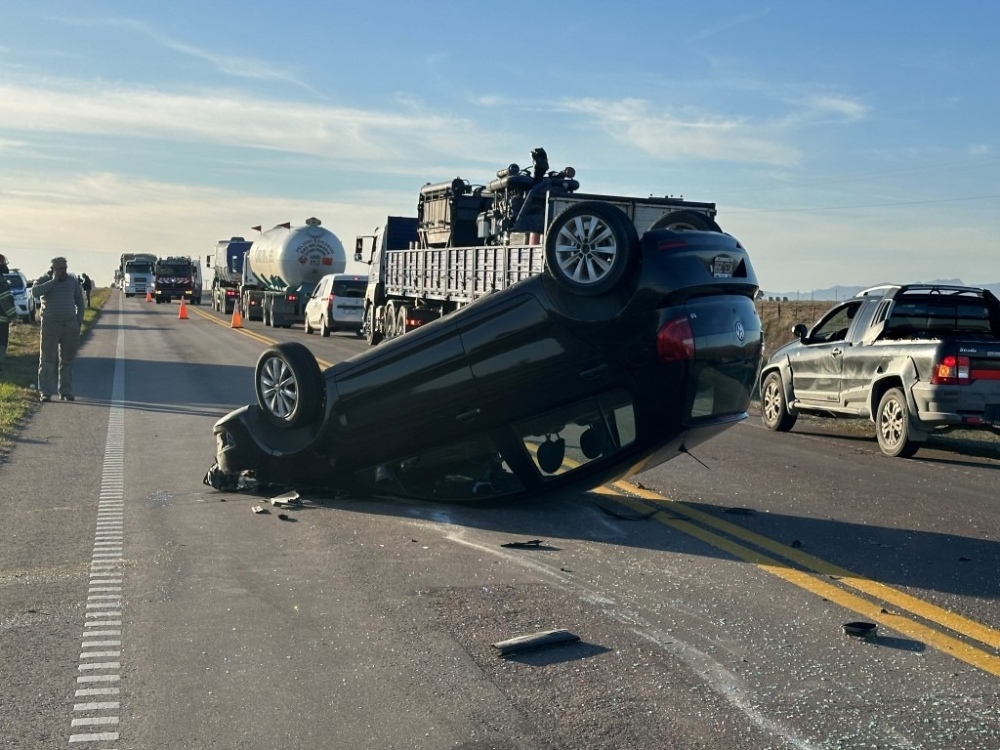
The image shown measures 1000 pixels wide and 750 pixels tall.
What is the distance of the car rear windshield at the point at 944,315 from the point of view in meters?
13.5

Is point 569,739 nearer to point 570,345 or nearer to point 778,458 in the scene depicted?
point 570,345

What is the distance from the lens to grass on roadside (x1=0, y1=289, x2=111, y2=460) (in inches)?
536

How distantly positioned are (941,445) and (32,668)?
37.8ft

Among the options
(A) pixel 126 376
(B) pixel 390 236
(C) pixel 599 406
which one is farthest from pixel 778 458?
(B) pixel 390 236

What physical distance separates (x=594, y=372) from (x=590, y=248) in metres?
0.78

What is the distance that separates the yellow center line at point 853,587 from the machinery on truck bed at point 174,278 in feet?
211

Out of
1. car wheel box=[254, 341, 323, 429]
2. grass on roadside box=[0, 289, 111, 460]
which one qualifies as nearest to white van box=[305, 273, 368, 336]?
grass on roadside box=[0, 289, 111, 460]

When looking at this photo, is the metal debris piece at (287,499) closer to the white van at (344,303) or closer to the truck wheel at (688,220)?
the truck wheel at (688,220)

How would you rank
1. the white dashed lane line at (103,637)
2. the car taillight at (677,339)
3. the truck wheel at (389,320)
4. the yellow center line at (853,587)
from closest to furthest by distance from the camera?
the white dashed lane line at (103,637)
the yellow center line at (853,587)
the car taillight at (677,339)
the truck wheel at (389,320)

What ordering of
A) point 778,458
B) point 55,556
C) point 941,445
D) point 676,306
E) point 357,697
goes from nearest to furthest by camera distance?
point 357,697
point 55,556
point 676,306
point 778,458
point 941,445

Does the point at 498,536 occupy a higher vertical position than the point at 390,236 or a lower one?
lower

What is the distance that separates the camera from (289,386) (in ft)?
28.9

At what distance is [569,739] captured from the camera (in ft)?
14.3

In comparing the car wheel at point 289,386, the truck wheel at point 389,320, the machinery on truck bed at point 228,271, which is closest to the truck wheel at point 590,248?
the car wheel at point 289,386
